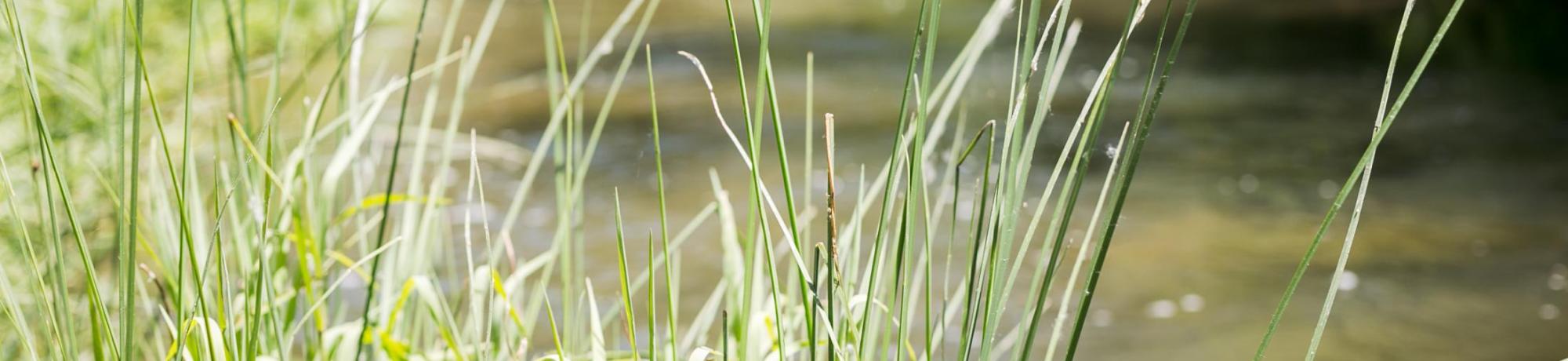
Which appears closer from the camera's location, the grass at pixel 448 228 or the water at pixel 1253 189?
the grass at pixel 448 228

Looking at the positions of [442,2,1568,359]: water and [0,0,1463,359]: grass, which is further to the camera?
[442,2,1568,359]: water

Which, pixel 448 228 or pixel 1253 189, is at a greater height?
pixel 1253 189

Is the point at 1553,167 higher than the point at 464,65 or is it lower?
higher

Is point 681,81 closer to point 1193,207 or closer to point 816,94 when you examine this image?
point 816,94

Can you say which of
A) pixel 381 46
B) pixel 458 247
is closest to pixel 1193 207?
pixel 458 247

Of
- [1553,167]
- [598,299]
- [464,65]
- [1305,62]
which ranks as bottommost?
[598,299]

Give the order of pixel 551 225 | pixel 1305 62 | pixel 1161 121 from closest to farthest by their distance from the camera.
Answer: pixel 551 225
pixel 1161 121
pixel 1305 62

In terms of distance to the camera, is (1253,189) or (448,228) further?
(1253,189)

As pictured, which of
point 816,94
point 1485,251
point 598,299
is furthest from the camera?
point 816,94
